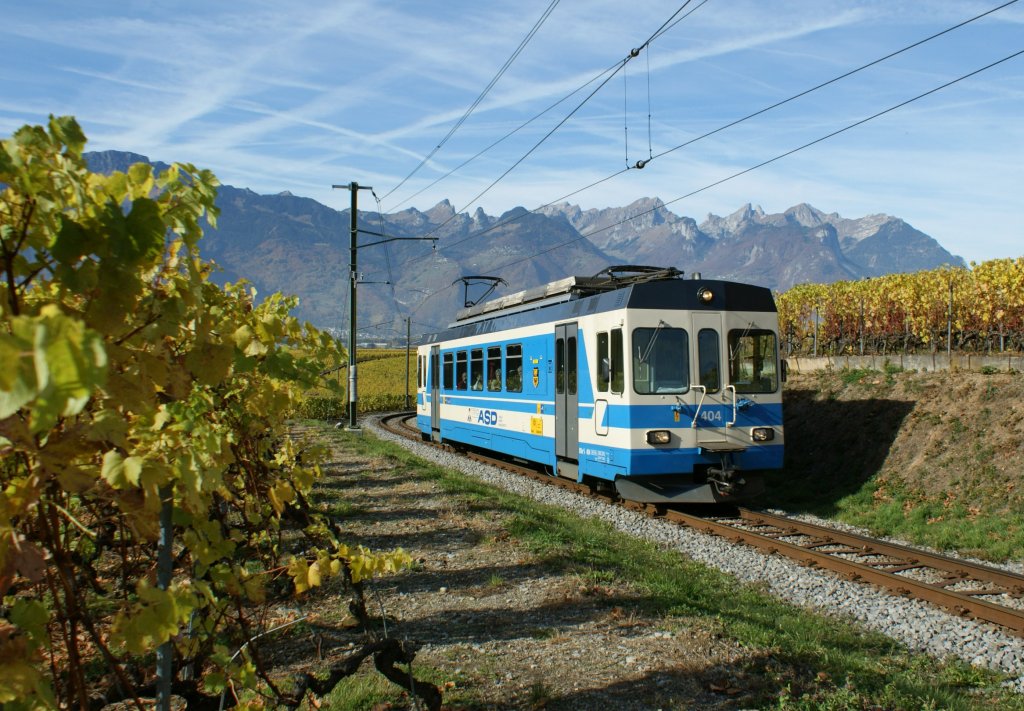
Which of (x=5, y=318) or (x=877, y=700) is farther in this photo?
(x=877, y=700)

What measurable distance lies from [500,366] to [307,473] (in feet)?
37.1

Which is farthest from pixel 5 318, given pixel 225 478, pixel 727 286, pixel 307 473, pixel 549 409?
pixel 549 409

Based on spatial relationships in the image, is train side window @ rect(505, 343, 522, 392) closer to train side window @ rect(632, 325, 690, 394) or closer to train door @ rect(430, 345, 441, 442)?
train side window @ rect(632, 325, 690, 394)

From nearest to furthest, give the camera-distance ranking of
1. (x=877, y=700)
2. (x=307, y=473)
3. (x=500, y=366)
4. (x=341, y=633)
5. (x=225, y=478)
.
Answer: (x=225, y=478) < (x=307, y=473) < (x=877, y=700) < (x=341, y=633) < (x=500, y=366)

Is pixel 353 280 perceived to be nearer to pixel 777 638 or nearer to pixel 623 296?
pixel 623 296

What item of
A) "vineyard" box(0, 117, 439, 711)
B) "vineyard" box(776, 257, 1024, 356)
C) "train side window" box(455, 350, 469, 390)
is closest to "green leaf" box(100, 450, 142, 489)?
"vineyard" box(0, 117, 439, 711)

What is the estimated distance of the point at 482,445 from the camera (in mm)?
17094

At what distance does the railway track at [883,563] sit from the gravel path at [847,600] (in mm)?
159

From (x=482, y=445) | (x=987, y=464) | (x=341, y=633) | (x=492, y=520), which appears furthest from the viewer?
(x=482, y=445)

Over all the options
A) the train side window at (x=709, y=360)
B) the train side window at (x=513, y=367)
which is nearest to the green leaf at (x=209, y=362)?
the train side window at (x=709, y=360)

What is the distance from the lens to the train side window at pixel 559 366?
42.4 feet

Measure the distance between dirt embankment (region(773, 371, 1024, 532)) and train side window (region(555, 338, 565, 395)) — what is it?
13.4 ft

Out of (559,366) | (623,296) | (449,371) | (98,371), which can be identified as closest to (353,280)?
(449,371)

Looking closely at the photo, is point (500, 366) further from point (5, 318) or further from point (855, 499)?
point (5, 318)
